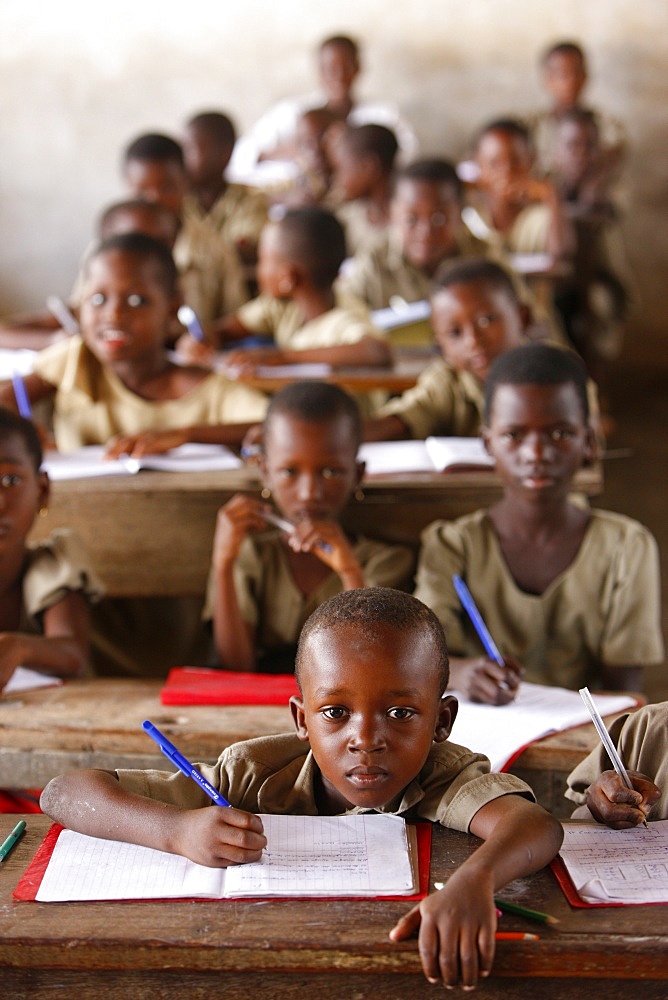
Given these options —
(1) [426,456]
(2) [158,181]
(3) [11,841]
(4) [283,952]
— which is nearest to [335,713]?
(4) [283,952]

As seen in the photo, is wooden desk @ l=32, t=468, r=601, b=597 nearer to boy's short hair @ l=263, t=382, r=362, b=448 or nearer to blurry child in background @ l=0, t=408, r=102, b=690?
boy's short hair @ l=263, t=382, r=362, b=448

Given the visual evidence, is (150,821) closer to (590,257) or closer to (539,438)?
(539,438)

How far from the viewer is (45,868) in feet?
3.94

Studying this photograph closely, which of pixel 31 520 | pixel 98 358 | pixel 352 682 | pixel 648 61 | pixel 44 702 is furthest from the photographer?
pixel 648 61

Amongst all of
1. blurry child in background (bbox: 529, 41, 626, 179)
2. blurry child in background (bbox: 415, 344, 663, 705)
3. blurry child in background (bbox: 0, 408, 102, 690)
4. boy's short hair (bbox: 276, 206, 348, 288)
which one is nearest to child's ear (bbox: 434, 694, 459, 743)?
blurry child in background (bbox: 415, 344, 663, 705)

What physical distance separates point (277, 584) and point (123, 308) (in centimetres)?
91

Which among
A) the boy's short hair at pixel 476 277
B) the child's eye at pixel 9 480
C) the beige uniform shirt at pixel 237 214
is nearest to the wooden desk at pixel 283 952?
the child's eye at pixel 9 480

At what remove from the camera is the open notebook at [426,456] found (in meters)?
2.51

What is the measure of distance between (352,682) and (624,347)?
21.3ft

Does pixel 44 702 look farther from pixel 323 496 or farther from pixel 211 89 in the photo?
pixel 211 89

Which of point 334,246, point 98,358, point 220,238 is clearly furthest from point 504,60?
point 98,358

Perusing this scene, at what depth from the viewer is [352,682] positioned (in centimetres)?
121

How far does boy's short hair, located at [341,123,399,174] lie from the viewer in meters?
5.20

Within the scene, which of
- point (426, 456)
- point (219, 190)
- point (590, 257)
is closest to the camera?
point (426, 456)
